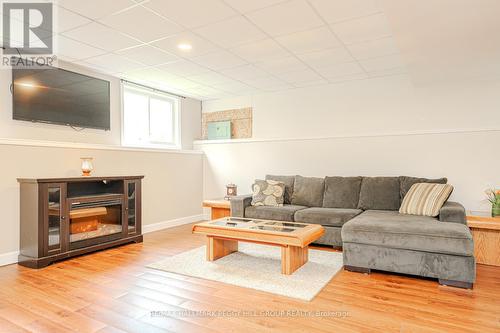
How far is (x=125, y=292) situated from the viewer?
2.65m

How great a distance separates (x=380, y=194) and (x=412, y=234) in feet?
4.56

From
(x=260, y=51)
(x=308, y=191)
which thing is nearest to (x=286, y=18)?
(x=260, y=51)

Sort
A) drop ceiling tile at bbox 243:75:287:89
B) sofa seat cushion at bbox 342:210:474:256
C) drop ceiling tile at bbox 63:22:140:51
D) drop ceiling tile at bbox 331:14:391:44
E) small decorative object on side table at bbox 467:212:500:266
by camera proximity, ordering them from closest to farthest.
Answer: sofa seat cushion at bbox 342:210:474:256 < drop ceiling tile at bbox 331:14:391:44 < drop ceiling tile at bbox 63:22:140:51 < small decorative object on side table at bbox 467:212:500:266 < drop ceiling tile at bbox 243:75:287:89

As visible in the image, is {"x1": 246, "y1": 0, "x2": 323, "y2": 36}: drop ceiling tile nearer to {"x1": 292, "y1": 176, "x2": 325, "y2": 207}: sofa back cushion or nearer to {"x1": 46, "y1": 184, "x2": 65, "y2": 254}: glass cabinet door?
{"x1": 292, "y1": 176, "x2": 325, "y2": 207}: sofa back cushion

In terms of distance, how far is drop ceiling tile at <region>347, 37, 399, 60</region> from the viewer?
11.2ft

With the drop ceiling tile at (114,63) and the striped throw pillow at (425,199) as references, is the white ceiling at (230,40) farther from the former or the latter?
the striped throw pillow at (425,199)

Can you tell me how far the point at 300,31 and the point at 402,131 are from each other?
7.64 feet

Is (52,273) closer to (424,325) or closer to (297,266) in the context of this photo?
(297,266)

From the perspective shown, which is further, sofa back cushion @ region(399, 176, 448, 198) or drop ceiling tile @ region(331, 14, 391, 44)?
sofa back cushion @ region(399, 176, 448, 198)

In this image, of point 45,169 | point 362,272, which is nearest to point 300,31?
point 362,272

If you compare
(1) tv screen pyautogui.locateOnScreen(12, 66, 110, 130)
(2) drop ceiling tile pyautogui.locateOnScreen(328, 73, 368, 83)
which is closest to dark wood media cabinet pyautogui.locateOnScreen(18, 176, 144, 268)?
(1) tv screen pyautogui.locateOnScreen(12, 66, 110, 130)

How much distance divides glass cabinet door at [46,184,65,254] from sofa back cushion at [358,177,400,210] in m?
3.63

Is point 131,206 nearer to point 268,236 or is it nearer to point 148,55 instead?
point 148,55

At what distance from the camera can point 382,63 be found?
4113mm
